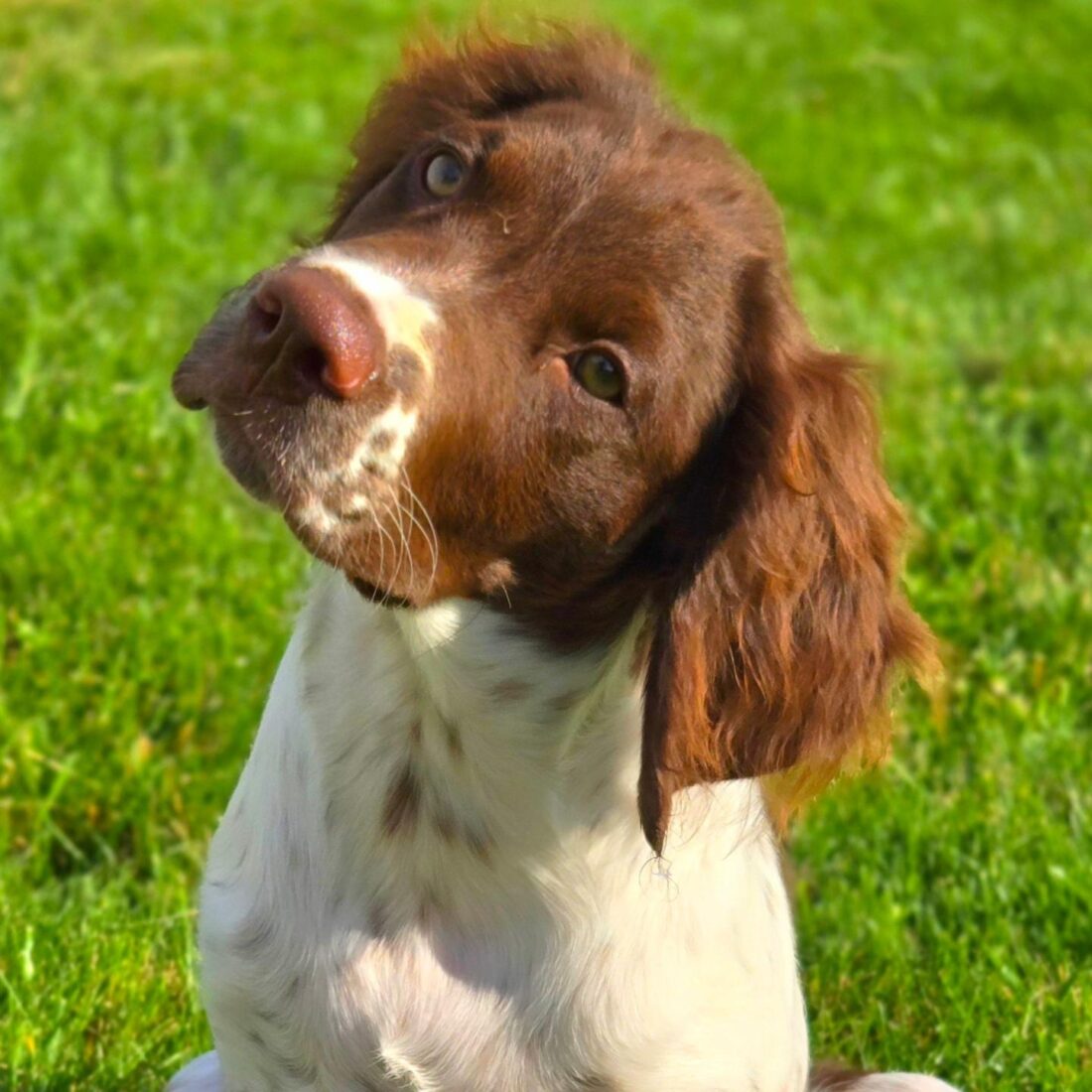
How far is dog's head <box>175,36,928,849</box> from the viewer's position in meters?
2.70

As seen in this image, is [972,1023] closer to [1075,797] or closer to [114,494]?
[1075,797]

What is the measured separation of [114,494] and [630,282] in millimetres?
2290

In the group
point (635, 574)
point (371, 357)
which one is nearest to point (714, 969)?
point (635, 574)

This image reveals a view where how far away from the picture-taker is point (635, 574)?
3.05m

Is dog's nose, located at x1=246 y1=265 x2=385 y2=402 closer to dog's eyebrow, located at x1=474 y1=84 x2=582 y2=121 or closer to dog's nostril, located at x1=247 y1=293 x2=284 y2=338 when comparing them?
dog's nostril, located at x1=247 y1=293 x2=284 y2=338

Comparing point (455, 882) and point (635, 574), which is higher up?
point (635, 574)

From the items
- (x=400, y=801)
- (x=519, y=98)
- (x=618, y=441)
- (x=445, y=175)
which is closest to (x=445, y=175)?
(x=445, y=175)

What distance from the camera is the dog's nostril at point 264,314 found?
2.48 meters

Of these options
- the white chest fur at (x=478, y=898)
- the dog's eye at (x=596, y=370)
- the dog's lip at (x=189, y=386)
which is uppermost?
the dog's eye at (x=596, y=370)

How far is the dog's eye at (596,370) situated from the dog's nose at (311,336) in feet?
1.20

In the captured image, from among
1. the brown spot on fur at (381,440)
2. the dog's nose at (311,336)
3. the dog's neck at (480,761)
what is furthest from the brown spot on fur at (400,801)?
the dog's nose at (311,336)

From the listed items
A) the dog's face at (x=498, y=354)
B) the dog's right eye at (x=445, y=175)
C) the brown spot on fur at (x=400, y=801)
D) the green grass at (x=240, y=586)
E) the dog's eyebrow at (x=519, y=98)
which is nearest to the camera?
the dog's face at (x=498, y=354)

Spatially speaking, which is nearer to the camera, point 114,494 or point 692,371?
point 692,371

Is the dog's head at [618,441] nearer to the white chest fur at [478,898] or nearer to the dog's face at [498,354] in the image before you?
the dog's face at [498,354]
